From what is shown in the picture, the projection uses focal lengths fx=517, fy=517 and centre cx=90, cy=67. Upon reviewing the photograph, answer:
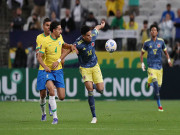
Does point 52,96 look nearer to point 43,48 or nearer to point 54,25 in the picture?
point 43,48

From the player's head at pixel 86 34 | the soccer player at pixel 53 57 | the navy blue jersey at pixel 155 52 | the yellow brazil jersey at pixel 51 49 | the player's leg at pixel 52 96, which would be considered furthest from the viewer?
the navy blue jersey at pixel 155 52

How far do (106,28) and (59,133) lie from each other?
43.6 ft

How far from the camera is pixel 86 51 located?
13.1 m

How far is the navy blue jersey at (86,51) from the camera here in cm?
1304

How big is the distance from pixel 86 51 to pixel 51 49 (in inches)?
38.1

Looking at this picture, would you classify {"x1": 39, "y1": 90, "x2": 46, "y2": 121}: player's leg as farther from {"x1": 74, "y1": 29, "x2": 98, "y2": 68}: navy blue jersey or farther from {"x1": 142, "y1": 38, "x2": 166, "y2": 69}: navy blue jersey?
{"x1": 142, "y1": 38, "x2": 166, "y2": 69}: navy blue jersey

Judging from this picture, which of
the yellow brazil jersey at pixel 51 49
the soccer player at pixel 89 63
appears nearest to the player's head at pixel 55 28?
the yellow brazil jersey at pixel 51 49

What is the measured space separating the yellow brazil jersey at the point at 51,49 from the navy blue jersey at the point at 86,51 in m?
0.55

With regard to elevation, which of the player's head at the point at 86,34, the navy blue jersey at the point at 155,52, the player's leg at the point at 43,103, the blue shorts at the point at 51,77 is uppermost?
the player's head at the point at 86,34

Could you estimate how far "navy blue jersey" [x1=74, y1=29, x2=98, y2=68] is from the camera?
13.0 meters

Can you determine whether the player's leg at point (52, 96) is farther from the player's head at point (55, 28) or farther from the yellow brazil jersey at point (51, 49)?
the player's head at point (55, 28)

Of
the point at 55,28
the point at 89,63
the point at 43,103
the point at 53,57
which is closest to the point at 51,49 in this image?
the point at 53,57

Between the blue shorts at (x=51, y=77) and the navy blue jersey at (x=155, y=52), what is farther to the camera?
the navy blue jersey at (x=155, y=52)

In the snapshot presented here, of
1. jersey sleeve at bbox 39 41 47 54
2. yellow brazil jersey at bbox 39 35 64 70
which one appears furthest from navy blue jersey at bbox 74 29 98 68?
jersey sleeve at bbox 39 41 47 54
